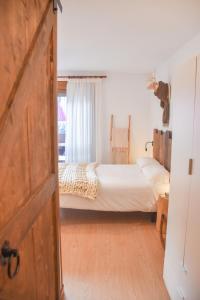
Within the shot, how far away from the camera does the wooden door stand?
31.2 inches

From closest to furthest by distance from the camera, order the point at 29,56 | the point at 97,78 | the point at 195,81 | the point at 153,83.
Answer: the point at 29,56
the point at 195,81
the point at 153,83
the point at 97,78

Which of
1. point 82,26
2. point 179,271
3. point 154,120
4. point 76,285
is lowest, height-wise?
point 76,285

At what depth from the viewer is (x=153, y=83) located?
11.9 feet

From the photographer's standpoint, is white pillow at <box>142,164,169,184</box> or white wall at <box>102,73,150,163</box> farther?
white wall at <box>102,73,150,163</box>

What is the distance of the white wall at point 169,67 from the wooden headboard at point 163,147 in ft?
0.42

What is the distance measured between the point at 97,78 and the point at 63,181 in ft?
8.45

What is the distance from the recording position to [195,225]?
1423mm

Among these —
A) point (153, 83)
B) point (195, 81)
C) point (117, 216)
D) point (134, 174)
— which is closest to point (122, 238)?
point (117, 216)

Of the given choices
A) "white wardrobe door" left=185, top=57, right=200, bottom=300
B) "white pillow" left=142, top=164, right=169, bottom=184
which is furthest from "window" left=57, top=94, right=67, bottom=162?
"white wardrobe door" left=185, top=57, right=200, bottom=300

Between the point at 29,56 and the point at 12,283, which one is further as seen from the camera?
the point at 29,56

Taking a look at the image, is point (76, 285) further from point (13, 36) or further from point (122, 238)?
point (13, 36)

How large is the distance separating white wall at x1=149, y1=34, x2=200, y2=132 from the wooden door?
1.88m

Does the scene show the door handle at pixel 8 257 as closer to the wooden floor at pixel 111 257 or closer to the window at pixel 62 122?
the wooden floor at pixel 111 257

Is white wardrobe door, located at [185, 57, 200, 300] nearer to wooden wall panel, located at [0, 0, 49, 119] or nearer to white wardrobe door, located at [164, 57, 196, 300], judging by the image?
white wardrobe door, located at [164, 57, 196, 300]
